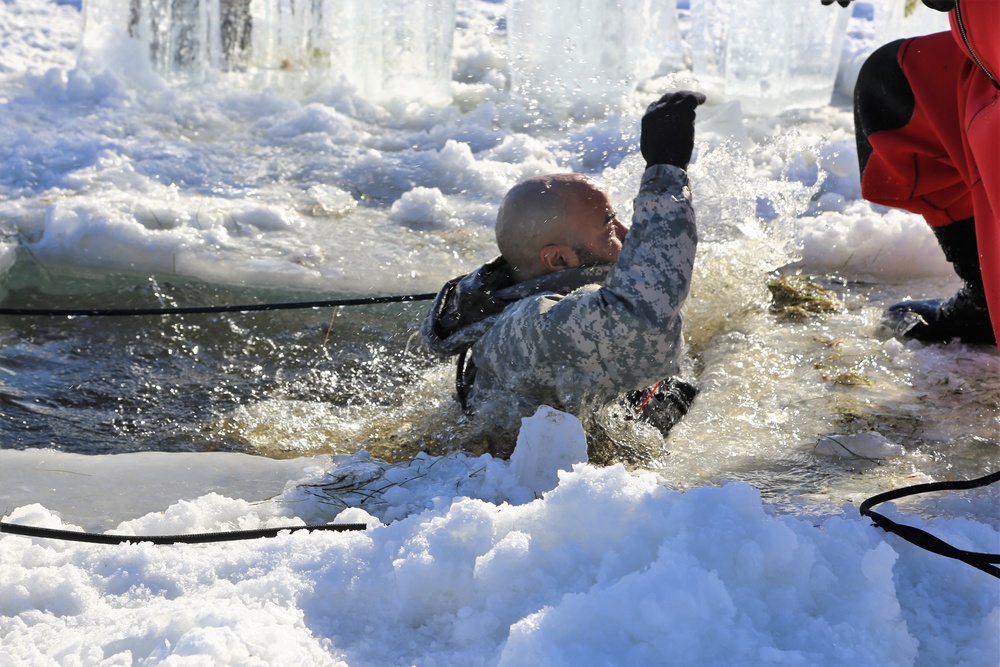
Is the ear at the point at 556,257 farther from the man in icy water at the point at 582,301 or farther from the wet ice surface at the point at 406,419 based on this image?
the wet ice surface at the point at 406,419

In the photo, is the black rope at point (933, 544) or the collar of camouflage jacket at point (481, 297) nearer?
the black rope at point (933, 544)

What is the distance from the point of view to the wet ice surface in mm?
1544

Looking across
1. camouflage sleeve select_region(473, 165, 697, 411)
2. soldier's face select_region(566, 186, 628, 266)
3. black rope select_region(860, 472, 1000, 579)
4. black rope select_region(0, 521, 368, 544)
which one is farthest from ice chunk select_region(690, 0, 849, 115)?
black rope select_region(0, 521, 368, 544)

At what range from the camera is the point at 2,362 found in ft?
10.9

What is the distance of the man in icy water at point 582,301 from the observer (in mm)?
2385

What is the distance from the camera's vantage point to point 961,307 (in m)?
3.30

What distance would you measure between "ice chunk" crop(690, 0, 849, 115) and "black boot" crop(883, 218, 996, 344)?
4.17 m

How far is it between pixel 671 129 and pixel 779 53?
5531 mm

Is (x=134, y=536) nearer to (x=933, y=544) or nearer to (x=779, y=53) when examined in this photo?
(x=933, y=544)

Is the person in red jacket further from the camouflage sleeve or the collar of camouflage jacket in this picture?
the collar of camouflage jacket

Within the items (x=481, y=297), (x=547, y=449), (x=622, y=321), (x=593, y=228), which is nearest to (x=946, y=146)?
(x=593, y=228)

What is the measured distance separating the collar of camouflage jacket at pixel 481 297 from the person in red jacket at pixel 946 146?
0.95 metres

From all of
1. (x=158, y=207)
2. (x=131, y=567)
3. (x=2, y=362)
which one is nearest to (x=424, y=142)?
(x=158, y=207)

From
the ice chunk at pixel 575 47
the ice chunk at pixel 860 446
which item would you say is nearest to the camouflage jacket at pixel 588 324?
the ice chunk at pixel 860 446
